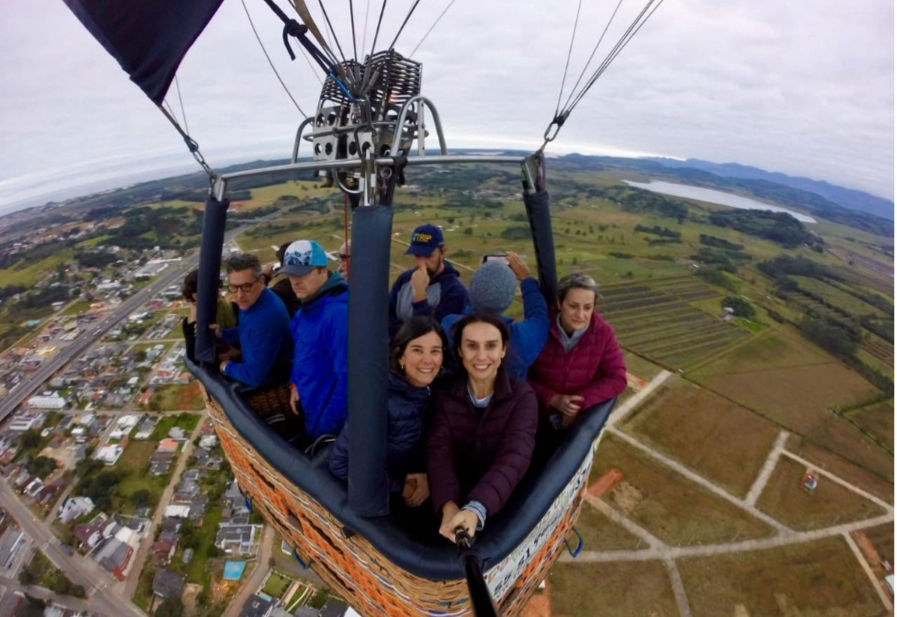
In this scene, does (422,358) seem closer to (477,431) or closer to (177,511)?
(477,431)

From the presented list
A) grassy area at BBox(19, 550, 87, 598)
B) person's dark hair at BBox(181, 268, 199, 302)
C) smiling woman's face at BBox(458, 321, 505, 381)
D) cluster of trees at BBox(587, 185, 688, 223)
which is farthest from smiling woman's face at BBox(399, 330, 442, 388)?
cluster of trees at BBox(587, 185, 688, 223)

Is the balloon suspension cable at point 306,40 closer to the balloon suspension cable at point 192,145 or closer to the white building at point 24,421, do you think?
the balloon suspension cable at point 192,145

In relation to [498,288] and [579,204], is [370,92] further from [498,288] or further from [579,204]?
[579,204]

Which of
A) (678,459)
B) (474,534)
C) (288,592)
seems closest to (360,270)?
(474,534)

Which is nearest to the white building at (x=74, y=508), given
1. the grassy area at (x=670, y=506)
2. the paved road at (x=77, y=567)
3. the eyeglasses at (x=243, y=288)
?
the paved road at (x=77, y=567)

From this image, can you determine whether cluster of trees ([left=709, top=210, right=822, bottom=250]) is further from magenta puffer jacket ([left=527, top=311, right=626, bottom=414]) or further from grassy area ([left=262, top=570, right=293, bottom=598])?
magenta puffer jacket ([left=527, top=311, right=626, bottom=414])

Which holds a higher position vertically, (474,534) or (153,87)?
(153,87)

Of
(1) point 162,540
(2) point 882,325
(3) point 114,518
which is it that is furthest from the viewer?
(2) point 882,325
